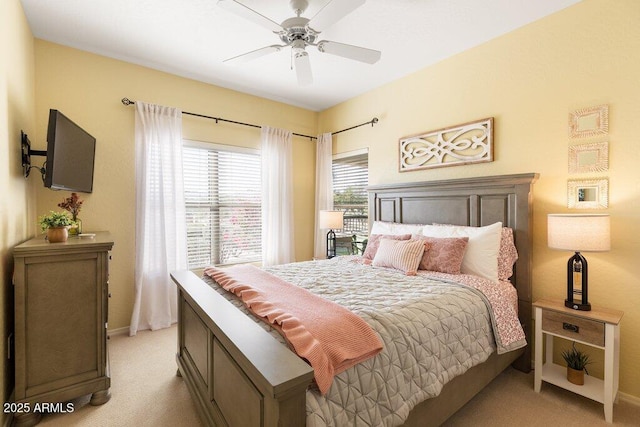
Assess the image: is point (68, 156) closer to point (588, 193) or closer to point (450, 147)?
point (450, 147)

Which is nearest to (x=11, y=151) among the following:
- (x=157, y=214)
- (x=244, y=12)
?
(x=157, y=214)

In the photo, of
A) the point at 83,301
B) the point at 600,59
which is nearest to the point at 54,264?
the point at 83,301

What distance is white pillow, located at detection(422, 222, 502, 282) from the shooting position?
2414mm

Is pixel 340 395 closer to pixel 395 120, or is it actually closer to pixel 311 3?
pixel 311 3

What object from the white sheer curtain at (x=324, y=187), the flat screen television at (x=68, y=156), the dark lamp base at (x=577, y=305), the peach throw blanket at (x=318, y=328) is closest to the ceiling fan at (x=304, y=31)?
the flat screen television at (x=68, y=156)

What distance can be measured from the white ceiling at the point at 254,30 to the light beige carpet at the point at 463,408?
291 cm

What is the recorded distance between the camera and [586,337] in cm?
196

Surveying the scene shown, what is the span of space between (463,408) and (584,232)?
1.41 meters

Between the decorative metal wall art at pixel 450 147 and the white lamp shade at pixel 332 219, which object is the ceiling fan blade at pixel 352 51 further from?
the white lamp shade at pixel 332 219

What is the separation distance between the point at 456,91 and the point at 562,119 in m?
1.02

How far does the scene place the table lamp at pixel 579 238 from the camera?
1937 millimetres

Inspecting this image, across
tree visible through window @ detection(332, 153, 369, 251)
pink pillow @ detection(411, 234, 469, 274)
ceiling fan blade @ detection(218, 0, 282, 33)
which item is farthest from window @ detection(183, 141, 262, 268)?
pink pillow @ detection(411, 234, 469, 274)

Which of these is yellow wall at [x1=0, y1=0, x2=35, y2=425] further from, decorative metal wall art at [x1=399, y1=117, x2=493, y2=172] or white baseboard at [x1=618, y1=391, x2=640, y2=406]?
white baseboard at [x1=618, y1=391, x2=640, y2=406]

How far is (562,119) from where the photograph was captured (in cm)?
240
